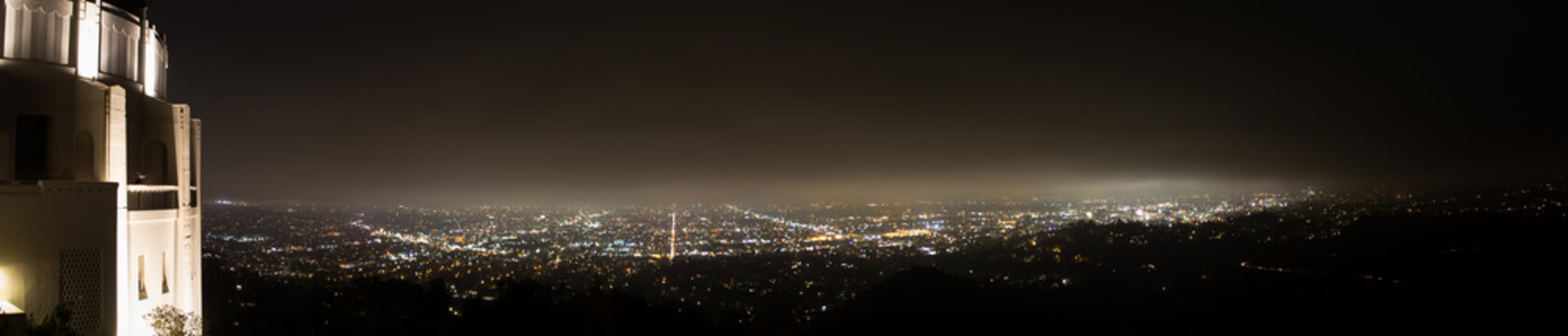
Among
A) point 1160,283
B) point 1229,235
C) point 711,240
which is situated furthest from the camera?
point 711,240

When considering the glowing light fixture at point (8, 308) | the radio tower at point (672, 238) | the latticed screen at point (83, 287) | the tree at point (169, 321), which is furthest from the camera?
the radio tower at point (672, 238)

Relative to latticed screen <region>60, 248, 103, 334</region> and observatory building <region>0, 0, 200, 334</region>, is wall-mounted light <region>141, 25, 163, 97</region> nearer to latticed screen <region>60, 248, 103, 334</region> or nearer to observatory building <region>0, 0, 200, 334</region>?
observatory building <region>0, 0, 200, 334</region>

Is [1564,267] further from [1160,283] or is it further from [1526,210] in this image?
[1526,210]

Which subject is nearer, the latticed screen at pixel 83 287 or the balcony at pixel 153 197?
the latticed screen at pixel 83 287

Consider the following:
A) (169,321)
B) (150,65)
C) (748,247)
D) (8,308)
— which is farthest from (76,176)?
(748,247)

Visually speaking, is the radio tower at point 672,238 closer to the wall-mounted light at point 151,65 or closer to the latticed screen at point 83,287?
the wall-mounted light at point 151,65

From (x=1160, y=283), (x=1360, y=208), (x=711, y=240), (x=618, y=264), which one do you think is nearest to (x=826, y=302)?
(x=1160, y=283)

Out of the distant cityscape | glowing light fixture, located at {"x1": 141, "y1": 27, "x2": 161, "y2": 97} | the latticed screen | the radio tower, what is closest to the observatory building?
the latticed screen

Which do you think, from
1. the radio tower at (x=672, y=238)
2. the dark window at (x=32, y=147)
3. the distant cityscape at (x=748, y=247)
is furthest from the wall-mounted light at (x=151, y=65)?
the radio tower at (x=672, y=238)
